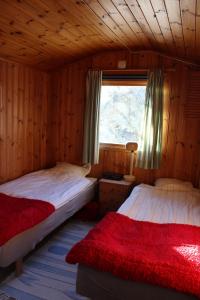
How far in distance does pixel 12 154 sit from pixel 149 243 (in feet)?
7.46

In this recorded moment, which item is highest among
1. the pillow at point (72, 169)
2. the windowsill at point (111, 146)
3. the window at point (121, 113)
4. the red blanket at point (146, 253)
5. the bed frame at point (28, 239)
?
the window at point (121, 113)

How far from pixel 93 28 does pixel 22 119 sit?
1573 mm

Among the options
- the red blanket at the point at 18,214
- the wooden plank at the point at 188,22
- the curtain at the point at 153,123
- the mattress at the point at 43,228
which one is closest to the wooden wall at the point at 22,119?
the mattress at the point at 43,228

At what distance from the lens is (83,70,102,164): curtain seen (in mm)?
3762

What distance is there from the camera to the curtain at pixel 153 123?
346 cm

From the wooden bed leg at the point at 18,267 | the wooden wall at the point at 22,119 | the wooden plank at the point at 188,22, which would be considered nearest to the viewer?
the wooden plank at the point at 188,22

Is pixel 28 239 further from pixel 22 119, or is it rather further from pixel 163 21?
pixel 163 21

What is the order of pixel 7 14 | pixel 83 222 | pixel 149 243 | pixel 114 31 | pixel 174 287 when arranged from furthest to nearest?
1. pixel 83 222
2. pixel 114 31
3. pixel 7 14
4. pixel 149 243
5. pixel 174 287

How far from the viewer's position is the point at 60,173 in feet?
12.3

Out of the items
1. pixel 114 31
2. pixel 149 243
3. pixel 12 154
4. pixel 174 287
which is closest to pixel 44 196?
pixel 12 154

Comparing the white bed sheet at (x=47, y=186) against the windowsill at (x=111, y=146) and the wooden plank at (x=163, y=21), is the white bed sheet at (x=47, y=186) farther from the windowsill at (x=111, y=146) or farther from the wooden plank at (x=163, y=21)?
the wooden plank at (x=163, y=21)

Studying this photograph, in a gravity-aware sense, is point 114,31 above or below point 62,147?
above

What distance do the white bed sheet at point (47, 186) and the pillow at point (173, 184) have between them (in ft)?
3.22

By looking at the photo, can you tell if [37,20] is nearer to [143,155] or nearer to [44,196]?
[44,196]
